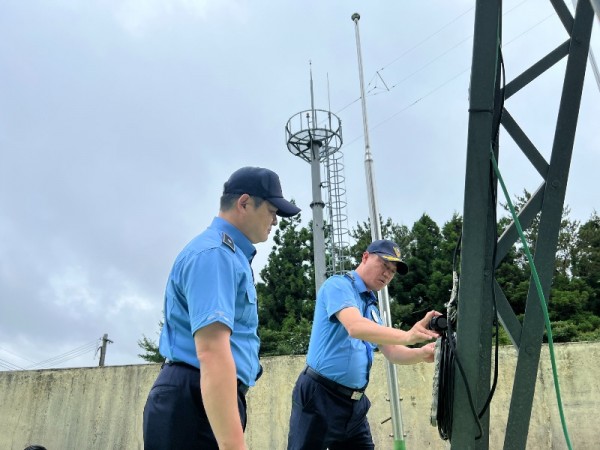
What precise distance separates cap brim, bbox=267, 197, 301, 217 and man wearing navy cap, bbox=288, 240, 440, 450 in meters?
1.18

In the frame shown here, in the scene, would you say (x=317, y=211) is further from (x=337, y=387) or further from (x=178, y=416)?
(x=178, y=416)

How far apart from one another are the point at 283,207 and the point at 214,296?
0.56 metres

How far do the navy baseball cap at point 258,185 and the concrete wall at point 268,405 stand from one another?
19.4ft

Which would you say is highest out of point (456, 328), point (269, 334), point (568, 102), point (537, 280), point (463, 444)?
point (269, 334)

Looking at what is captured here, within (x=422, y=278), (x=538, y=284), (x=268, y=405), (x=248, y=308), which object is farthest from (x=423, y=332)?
(x=422, y=278)

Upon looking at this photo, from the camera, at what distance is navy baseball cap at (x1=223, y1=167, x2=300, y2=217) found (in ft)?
7.36

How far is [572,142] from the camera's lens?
8.38 ft

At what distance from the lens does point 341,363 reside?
3.62 m

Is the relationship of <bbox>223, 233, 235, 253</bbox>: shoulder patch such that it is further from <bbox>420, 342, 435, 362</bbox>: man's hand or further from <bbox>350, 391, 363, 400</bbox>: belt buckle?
<bbox>350, 391, 363, 400</bbox>: belt buckle

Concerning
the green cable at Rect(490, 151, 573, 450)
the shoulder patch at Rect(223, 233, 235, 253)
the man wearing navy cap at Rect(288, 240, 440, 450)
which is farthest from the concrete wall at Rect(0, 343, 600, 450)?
the shoulder patch at Rect(223, 233, 235, 253)

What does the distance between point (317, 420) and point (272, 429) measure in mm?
4716

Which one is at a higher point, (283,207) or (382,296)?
(382,296)

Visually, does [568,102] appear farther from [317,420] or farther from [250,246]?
[317,420]

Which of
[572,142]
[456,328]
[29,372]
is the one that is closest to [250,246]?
[456,328]
